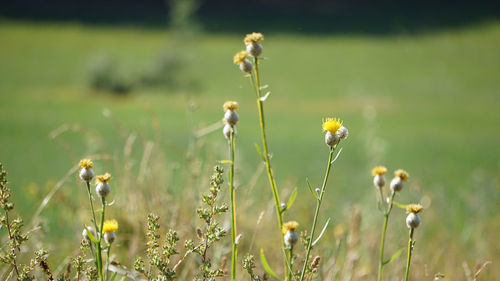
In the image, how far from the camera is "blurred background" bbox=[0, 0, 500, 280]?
2594 millimetres

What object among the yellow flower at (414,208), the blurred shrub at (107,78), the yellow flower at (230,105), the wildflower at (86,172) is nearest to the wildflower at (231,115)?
the yellow flower at (230,105)

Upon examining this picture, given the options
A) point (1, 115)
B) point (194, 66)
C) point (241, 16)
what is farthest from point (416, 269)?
point (241, 16)

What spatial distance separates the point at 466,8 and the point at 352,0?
8148 mm

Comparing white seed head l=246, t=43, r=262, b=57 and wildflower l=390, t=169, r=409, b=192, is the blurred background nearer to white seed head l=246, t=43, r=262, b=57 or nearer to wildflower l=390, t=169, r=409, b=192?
white seed head l=246, t=43, r=262, b=57

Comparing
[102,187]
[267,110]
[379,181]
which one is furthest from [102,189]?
[267,110]

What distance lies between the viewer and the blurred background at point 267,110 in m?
2.59

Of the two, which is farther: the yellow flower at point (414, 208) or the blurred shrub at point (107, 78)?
the blurred shrub at point (107, 78)

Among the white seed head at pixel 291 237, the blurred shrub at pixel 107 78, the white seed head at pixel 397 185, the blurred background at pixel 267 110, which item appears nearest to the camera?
the white seed head at pixel 291 237

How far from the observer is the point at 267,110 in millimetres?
15812

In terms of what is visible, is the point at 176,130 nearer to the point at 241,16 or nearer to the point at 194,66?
the point at 194,66

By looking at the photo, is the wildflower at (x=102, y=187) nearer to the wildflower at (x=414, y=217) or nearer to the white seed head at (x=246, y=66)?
the white seed head at (x=246, y=66)

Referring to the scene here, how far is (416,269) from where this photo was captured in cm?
213

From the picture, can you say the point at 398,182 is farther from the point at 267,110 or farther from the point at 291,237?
the point at 267,110

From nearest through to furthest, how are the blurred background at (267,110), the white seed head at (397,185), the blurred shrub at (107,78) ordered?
the white seed head at (397,185) → the blurred background at (267,110) → the blurred shrub at (107,78)
